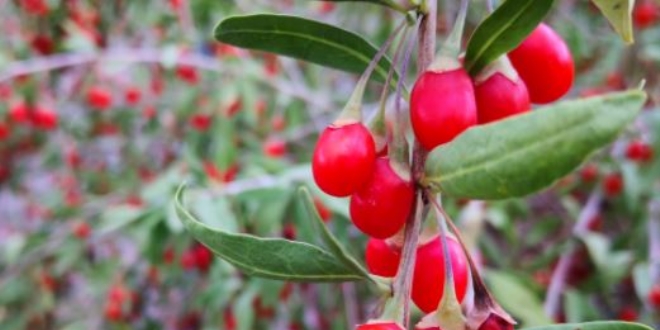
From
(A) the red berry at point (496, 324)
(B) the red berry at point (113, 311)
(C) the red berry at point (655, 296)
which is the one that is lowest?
(B) the red berry at point (113, 311)

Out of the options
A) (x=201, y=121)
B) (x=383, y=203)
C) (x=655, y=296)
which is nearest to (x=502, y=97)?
(x=383, y=203)

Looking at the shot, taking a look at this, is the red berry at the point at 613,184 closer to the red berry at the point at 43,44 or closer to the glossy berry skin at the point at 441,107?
the glossy berry skin at the point at 441,107

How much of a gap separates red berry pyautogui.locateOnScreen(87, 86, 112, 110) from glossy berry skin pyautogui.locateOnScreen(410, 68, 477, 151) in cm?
251

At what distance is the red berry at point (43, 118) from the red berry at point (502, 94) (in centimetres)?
259

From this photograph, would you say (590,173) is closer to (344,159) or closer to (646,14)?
(646,14)

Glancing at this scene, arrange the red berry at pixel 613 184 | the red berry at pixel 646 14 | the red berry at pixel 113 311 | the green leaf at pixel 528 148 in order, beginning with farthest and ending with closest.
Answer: the red berry at pixel 113 311
the red berry at pixel 646 14
the red berry at pixel 613 184
the green leaf at pixel 528 148

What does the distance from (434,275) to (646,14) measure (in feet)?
7.00

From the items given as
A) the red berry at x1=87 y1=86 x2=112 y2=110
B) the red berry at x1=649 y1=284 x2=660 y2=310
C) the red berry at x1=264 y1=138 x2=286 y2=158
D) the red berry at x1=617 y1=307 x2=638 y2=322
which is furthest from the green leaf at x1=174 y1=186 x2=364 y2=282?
the red berry at x1=87 y1=86 x2=112 y2=110

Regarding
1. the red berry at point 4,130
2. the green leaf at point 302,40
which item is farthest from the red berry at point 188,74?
the green leaf at point 302,40

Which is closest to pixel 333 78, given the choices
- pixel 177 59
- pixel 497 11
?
pixel 177 59

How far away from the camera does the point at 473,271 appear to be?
603 mm

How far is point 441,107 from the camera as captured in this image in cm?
57

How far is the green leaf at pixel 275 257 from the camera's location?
61 centimetres

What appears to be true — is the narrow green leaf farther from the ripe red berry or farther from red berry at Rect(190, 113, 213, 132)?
red berry at Rect(190, 113, 213, 132)
